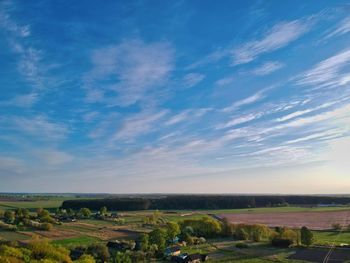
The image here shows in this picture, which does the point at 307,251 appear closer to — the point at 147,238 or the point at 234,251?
the point at 234,251

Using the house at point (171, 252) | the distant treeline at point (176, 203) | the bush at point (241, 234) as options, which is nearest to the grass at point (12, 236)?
the house at point (171, 252)

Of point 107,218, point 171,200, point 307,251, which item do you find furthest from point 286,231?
point 171,200

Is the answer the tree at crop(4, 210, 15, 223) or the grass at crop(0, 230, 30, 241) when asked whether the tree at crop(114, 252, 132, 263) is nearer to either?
the grass at crop(0, 230, 30, 241)

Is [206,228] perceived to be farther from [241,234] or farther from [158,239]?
[158,239]

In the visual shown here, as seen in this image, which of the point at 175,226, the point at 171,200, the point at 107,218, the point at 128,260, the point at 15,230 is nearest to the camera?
the point at 128,260

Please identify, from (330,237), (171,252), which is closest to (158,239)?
(171,252)

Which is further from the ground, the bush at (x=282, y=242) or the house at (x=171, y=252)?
the bush at (x=282, y=242)

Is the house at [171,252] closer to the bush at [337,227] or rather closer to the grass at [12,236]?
the grass at [12,236]

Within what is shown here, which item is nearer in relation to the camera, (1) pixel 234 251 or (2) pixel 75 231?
(1) pixel 234 251
